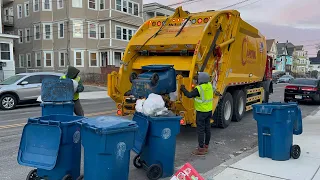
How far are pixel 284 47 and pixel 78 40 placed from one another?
70.6m

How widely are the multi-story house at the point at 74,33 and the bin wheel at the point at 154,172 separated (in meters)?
25.3

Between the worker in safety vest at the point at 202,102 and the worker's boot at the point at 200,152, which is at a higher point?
the worker in safety vest at the point at 202,102

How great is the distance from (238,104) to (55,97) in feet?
18.3

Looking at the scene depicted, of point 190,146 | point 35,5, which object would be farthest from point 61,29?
point 190,146

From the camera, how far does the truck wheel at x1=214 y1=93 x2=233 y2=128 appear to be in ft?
27.3

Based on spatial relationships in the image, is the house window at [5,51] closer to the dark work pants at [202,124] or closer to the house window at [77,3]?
the house window at [77,3]

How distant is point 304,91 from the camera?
1530 centimetres

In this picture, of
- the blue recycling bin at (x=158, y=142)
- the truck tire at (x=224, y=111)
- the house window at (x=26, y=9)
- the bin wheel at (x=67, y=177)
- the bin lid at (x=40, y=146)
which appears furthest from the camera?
the house window at (x=26, y=9)

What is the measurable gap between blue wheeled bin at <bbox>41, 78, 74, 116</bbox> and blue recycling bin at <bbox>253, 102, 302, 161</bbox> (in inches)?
150

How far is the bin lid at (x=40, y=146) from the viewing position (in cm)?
387

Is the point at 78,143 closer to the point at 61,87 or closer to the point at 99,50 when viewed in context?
the point at 61,87

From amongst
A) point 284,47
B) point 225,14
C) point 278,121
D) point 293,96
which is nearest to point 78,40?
point 293,96

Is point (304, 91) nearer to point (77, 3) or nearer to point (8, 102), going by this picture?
point (8, 102)

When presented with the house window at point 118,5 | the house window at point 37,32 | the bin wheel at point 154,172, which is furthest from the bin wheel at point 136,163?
the house window at point 37,32
